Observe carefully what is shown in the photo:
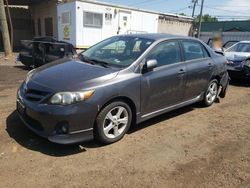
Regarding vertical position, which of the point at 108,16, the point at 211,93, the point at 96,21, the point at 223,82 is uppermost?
the point at 108,16

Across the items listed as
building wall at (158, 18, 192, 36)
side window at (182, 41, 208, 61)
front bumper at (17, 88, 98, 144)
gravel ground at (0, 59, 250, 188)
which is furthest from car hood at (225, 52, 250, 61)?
building wall at (158, 18, 192, 36)

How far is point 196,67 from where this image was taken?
5.54 meters

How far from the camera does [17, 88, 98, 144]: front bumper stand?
3570 mm

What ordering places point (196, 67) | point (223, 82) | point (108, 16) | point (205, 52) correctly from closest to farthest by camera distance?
point (196, 67), point (205, 52), point (223, 82), point (108, 16)

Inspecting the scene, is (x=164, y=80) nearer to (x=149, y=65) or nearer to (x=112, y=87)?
(x=149, y=65)

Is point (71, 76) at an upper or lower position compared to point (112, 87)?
upper

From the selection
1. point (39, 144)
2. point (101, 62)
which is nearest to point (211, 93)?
point (101, 62)

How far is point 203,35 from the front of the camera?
2666 cm

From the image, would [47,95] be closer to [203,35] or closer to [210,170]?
[210,170]

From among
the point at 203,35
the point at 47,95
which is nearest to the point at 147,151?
the point at 47,95

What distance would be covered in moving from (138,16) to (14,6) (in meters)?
11.7

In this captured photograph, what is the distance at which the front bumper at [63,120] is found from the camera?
357 cm

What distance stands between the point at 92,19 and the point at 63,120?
40.8 ft

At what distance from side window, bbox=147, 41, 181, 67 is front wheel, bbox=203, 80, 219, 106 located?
145cm
